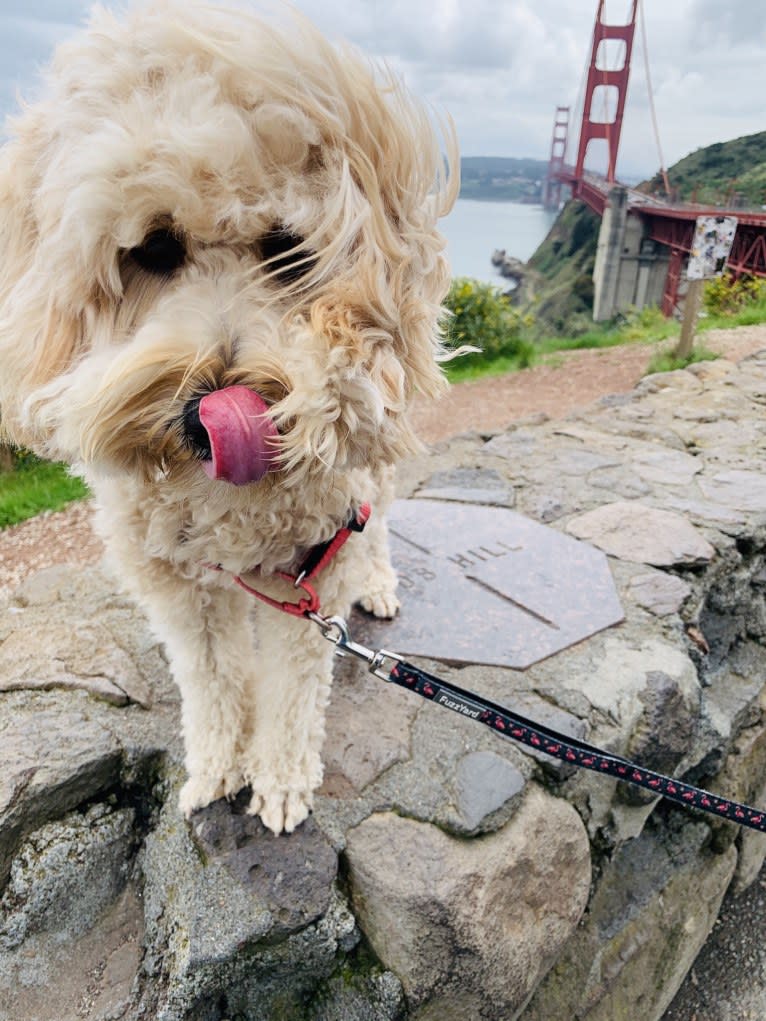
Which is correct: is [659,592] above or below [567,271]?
above

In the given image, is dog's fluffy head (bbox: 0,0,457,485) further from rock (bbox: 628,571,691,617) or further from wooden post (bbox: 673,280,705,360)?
wooden post (bbox: 673,280,705,360)

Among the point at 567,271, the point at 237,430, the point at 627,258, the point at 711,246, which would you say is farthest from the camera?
the point at 567,271

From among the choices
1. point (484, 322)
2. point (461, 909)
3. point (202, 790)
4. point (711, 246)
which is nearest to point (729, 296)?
point (484, 322)

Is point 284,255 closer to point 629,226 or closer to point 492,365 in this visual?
point 492,365

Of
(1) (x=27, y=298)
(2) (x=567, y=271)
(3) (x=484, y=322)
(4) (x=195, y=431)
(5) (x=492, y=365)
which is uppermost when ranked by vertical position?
(1) (x=27, y=298)

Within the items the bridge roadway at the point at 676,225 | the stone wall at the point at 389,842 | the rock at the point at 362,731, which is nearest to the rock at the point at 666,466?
the stone wall at the point at 389,842

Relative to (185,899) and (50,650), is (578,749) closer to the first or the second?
(185,899)

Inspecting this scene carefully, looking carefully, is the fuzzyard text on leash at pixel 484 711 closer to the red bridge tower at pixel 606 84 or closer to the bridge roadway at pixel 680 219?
the bridge roadway at pixel 680 219

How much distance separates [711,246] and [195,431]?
6819 millimetres

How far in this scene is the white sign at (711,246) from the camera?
6.50 m

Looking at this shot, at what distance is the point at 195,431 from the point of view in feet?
3.86

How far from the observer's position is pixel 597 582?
2809 mm

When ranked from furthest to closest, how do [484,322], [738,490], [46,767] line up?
1. [484,322]
2. [738,490]
3. [46,767]

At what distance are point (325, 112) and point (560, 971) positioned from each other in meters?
2.24
